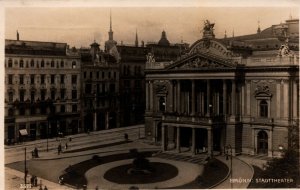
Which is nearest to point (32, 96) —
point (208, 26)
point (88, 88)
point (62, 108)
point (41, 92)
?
point (41, 92)

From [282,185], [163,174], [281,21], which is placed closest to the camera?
[282,185]

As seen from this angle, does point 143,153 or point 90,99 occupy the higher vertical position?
point 90,99

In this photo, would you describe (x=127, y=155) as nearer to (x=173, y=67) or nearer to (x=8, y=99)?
(x=173, y=67)

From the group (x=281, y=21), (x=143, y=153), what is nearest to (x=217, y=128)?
(x=143, y=153)

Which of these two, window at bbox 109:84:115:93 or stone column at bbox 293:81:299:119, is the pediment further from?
window at bbox 109:84:115:93

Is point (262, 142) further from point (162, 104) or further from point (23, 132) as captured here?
point (23, 132)

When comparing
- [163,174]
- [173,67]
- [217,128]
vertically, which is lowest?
[163,174]

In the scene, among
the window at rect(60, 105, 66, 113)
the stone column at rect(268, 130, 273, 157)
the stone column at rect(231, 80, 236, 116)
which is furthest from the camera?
the window at rect(60, 105, 66, 113)

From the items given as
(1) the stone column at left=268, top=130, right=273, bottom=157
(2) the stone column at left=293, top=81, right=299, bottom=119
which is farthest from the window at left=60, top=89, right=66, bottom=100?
(2) the stone column at left=293, top=81, right=299, bottom=119
